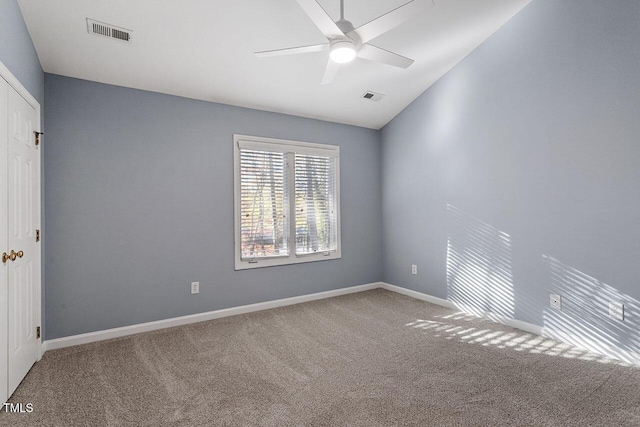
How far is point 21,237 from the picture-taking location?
7.67 ft

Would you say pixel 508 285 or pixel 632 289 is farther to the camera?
pixel 508 285

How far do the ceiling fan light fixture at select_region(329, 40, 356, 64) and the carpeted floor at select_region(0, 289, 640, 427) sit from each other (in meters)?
2.34

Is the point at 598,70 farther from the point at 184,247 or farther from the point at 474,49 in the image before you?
the point at 184,247

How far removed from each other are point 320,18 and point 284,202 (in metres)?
2.54

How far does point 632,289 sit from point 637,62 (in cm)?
176

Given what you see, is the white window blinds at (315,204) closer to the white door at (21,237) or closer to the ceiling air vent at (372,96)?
the ceiling air vent at (372,96)

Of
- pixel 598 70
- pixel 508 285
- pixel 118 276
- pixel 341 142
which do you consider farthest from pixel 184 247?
pixel 598 70

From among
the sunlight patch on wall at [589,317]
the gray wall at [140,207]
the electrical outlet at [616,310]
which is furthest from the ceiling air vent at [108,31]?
the electrical outlet at [616,310]

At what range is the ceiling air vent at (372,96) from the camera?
4.05 m

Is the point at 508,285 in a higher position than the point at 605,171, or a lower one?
lower

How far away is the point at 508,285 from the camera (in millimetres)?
3318

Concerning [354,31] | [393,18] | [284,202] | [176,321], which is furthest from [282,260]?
[393,18]

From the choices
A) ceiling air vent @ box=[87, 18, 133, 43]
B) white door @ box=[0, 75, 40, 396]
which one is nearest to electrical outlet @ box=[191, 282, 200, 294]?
white door @ box=[0, 75, 40, 396]

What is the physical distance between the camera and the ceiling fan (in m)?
1.82
